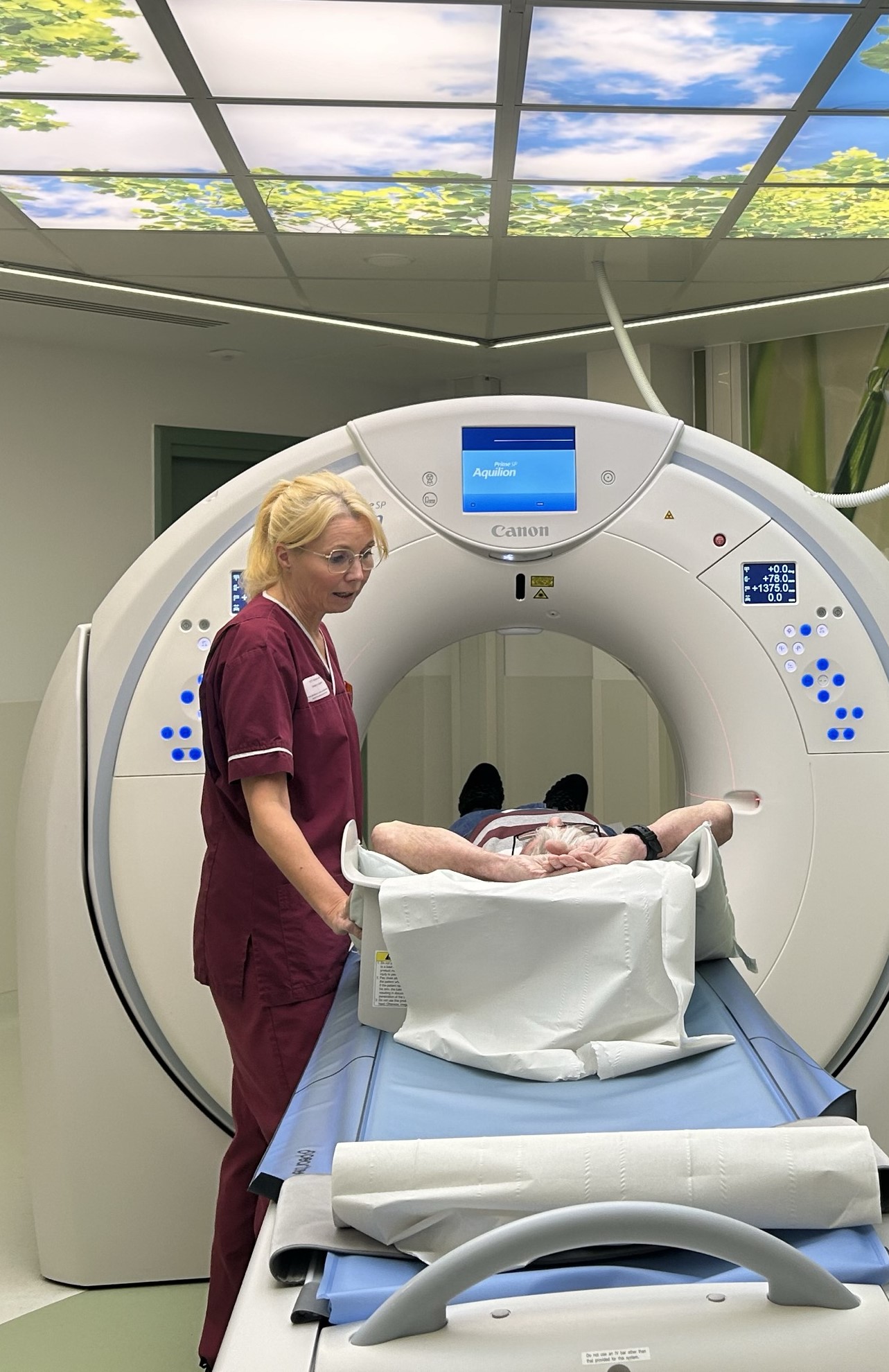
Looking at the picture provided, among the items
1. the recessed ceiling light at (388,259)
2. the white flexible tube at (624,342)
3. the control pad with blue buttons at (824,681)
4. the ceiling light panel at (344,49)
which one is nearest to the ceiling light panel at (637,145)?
the ceiling light panel at (344,49)

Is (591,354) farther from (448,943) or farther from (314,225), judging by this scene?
(448,943)

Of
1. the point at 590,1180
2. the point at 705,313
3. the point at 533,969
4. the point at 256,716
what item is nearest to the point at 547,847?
the point at 533,969

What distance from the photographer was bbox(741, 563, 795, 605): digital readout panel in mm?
2182

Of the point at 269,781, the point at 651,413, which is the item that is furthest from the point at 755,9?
the point at 269,781

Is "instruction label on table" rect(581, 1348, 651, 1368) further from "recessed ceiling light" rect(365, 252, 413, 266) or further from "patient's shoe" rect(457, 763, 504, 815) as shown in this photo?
"recessed ceiling light" rect(365, 252, 413, 266)

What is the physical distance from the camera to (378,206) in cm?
273

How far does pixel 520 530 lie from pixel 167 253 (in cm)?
140

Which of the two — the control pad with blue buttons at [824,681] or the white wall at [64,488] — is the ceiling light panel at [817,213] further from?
the white wall at [64,488]

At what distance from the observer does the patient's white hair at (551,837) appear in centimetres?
197

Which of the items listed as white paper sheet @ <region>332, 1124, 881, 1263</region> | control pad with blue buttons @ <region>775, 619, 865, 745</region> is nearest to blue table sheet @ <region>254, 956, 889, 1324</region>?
white paper sheet @ <region>332, 1124, 881, 1263</region>

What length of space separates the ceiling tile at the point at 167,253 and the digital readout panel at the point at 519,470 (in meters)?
1.09

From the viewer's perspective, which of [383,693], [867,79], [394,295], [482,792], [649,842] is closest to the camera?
[649,842]

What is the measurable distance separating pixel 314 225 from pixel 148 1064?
1.85 m

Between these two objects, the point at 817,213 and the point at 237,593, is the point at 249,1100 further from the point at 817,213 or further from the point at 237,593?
the point at 817,213
